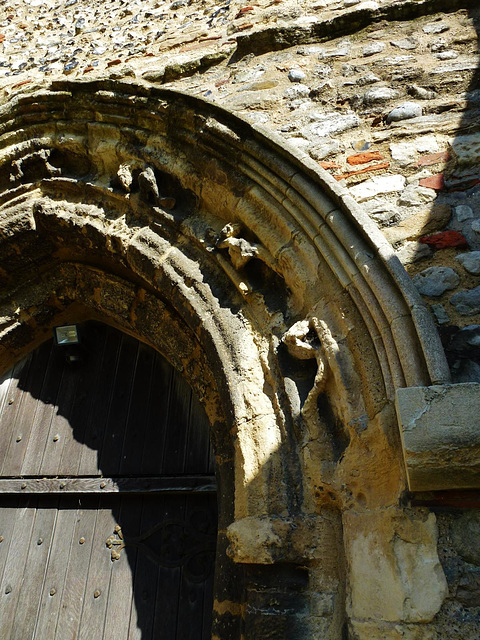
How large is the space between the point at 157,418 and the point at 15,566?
0.92m

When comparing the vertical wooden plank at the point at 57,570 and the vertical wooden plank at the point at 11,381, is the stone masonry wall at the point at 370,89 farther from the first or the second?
the vertical wooden plank at the point at 57,570

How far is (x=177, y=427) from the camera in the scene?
2674 millimetres

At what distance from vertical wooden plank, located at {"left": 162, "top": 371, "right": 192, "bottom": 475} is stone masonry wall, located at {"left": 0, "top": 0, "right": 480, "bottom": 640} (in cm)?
130

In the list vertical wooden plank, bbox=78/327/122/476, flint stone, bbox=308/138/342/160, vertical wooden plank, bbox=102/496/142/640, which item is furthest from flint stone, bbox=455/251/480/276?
vertical wooden plank, bbox=78/327/122/476

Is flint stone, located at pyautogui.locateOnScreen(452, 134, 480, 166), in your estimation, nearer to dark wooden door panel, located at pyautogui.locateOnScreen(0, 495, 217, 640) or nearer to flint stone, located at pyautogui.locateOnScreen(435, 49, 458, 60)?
flint stone, located at pyautogui.locateOnScreen(435, 49, 458, 60)

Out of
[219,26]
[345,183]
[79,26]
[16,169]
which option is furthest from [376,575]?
[79,26]

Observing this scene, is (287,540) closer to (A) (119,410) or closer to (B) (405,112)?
(A) (119,410)

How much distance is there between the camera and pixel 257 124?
2387 millimetres

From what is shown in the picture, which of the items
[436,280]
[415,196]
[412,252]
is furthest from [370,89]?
[436,280]

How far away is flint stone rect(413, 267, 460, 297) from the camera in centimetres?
178

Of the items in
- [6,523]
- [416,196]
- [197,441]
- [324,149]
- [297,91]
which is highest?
[297,91]

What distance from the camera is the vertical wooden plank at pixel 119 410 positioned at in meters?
2.67

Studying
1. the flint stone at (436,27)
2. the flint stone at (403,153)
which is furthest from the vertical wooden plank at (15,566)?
the flint stone at (436,27)

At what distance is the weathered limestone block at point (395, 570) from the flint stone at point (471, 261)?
31.8 inches
